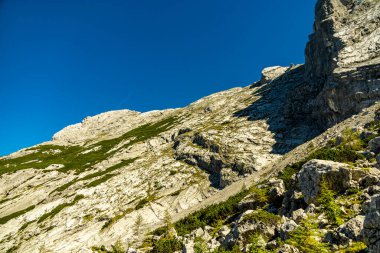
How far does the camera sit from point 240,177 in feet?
177

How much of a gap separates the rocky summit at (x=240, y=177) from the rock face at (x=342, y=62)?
0.24 meters

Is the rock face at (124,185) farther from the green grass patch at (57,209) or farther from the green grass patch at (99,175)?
the green grass patch at (99,175)

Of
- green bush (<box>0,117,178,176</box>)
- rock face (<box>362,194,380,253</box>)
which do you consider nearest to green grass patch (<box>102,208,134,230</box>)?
green bush (<box>0,117,178,176</box>)

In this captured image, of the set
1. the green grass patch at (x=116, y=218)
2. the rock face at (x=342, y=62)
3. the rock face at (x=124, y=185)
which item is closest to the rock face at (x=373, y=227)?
the rock face at (x=124, y=185)

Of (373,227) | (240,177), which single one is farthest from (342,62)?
(373,227)

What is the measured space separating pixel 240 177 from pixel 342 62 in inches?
1284

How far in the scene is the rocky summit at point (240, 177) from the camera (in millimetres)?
16953

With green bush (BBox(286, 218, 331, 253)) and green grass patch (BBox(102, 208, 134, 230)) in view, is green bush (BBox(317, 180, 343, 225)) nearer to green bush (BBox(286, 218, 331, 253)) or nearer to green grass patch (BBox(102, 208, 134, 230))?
green bush (BBox(286, 218, 331, 253))

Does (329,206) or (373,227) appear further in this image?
(329,206)

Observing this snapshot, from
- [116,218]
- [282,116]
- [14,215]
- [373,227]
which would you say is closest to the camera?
[373,227]

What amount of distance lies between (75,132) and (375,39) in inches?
7224

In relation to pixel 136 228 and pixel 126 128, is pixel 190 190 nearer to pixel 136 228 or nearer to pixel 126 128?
pixel 136 228

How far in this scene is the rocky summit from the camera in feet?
55.6

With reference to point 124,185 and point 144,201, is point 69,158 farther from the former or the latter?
point 144,201
